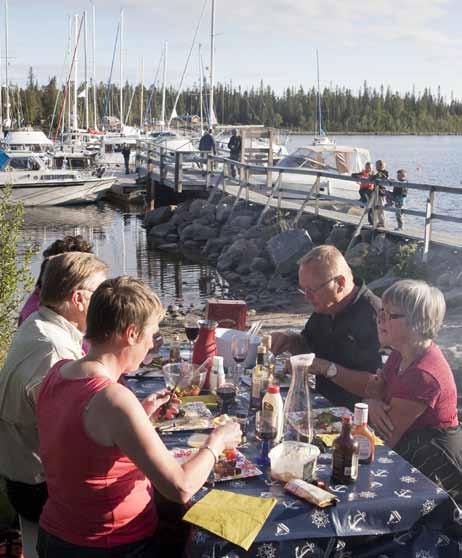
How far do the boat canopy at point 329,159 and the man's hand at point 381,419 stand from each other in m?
17.6

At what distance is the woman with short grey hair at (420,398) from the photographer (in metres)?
2.79

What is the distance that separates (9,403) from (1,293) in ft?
5.43

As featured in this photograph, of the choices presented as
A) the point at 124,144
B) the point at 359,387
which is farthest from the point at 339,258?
the point at 124,144

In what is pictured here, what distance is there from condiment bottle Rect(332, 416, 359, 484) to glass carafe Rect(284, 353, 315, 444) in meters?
0.27

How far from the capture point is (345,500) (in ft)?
7.07

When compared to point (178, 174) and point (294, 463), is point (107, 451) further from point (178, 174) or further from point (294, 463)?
point (178, 174)

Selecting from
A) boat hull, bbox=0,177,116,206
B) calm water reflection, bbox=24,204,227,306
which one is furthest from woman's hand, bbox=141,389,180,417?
boat hull, bbox=0,177,116,206

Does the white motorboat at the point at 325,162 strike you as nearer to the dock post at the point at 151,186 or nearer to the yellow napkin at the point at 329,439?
the dock post at the point at 151,186

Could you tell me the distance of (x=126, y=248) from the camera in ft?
A: 55.5

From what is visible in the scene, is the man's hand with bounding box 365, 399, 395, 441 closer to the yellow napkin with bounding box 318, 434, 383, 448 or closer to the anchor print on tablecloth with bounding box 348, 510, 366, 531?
the yellow napkin with bounding box 318, 434, 383, 448

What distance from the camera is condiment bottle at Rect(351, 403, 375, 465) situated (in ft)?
7.82

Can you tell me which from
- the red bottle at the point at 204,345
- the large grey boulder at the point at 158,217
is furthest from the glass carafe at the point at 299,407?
the large grey boulder at the point at 158,217

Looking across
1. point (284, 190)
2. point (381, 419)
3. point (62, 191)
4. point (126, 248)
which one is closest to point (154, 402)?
point (381, 419)

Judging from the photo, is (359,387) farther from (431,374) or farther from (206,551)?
(206,551)
